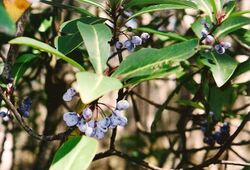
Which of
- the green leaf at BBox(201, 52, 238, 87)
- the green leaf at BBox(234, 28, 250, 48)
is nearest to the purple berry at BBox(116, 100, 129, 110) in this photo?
the green leaf at BBox(201, 52, 238, 87)

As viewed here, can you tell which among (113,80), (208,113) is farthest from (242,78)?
(113,80)

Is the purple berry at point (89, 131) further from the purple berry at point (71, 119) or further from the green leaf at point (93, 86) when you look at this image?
the green leaf at point (93, 86)

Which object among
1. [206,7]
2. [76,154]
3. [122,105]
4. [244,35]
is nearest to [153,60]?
[122,105]

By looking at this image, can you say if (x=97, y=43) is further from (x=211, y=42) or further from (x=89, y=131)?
(x=211, y=42)

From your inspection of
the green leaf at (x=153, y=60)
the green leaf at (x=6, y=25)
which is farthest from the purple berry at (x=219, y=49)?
the green leaf at (x=6, y=25)

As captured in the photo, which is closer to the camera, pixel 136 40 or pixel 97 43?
pixel 97 43

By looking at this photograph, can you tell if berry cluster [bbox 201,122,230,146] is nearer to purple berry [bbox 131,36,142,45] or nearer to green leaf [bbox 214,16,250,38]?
green leaf [bbox 214,16,250,38]

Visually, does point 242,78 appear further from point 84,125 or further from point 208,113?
point 84,125
